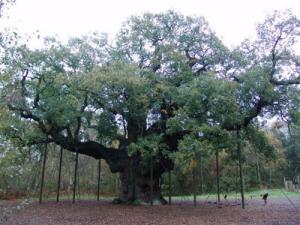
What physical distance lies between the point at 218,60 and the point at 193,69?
1290mm

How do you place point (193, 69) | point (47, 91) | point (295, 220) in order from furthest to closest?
point (193, 69) < point (47, 91) < point (295, 220)

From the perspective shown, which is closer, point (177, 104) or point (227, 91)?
point (227, 91)

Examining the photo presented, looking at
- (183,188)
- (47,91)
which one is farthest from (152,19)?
(183,188)

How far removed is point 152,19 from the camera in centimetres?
1850

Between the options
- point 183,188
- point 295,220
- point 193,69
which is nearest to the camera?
point 295,220

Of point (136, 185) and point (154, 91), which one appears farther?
point (136, 185)

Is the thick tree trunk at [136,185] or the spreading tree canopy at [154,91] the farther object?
the thick tree trunk at [136,185]

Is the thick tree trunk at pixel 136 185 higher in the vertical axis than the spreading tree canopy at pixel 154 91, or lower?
lower

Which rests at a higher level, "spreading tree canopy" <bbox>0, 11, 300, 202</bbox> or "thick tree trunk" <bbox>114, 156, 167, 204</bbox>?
"spreading tree canopy" <bbox>0, 11, 300, 202</bbox>

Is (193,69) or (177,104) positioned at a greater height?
(193,69)

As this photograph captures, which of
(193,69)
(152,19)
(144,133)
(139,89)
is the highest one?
(152,19)

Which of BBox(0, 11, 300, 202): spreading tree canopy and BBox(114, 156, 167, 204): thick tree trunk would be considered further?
BBox(114, 156, 167, 204): thick tree trunk

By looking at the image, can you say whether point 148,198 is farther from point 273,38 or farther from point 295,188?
point 295,188

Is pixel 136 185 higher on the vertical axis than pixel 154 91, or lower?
lower
